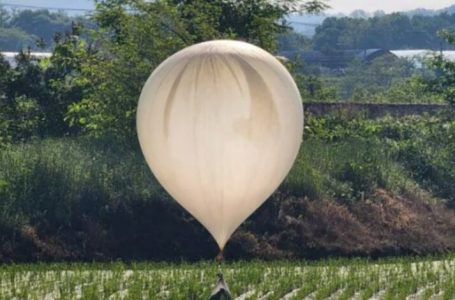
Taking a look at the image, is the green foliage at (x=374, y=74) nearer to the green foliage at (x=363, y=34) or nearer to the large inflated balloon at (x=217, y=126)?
the green foliage at (x=363, y=34)

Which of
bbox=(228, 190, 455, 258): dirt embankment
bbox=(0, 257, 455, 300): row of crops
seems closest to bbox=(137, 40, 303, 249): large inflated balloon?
bbox=(0, 257, 455, 300): row of crops

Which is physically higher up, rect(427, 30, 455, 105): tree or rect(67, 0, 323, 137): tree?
rect(67, 0, 323, 137): tree

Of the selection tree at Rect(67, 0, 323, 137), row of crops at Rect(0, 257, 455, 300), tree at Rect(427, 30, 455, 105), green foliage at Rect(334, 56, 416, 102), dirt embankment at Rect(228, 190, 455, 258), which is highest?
tree at Rect(67, 0, 323, 137)

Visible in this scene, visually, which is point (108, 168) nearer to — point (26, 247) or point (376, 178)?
point (26, 247)

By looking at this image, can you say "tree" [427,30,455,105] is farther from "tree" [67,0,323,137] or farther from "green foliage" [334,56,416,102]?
"green foliage" [334,56,416,102]

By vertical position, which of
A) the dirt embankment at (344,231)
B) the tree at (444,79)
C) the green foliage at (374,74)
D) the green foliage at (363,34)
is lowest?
the green foliage at (363,34)

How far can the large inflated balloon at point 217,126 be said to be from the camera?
16.3m

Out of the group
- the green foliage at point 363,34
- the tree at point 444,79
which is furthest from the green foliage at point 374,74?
the tree at point 444,79

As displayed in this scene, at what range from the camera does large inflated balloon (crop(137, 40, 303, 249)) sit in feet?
53.4

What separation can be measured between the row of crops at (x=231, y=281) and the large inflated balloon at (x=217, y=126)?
240 centimetres

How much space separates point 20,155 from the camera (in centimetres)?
2736

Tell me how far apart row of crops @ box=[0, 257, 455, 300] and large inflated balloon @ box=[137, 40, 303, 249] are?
2.40 m

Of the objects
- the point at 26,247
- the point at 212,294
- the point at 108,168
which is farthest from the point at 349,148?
the point at 212,294

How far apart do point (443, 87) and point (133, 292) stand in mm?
19685
